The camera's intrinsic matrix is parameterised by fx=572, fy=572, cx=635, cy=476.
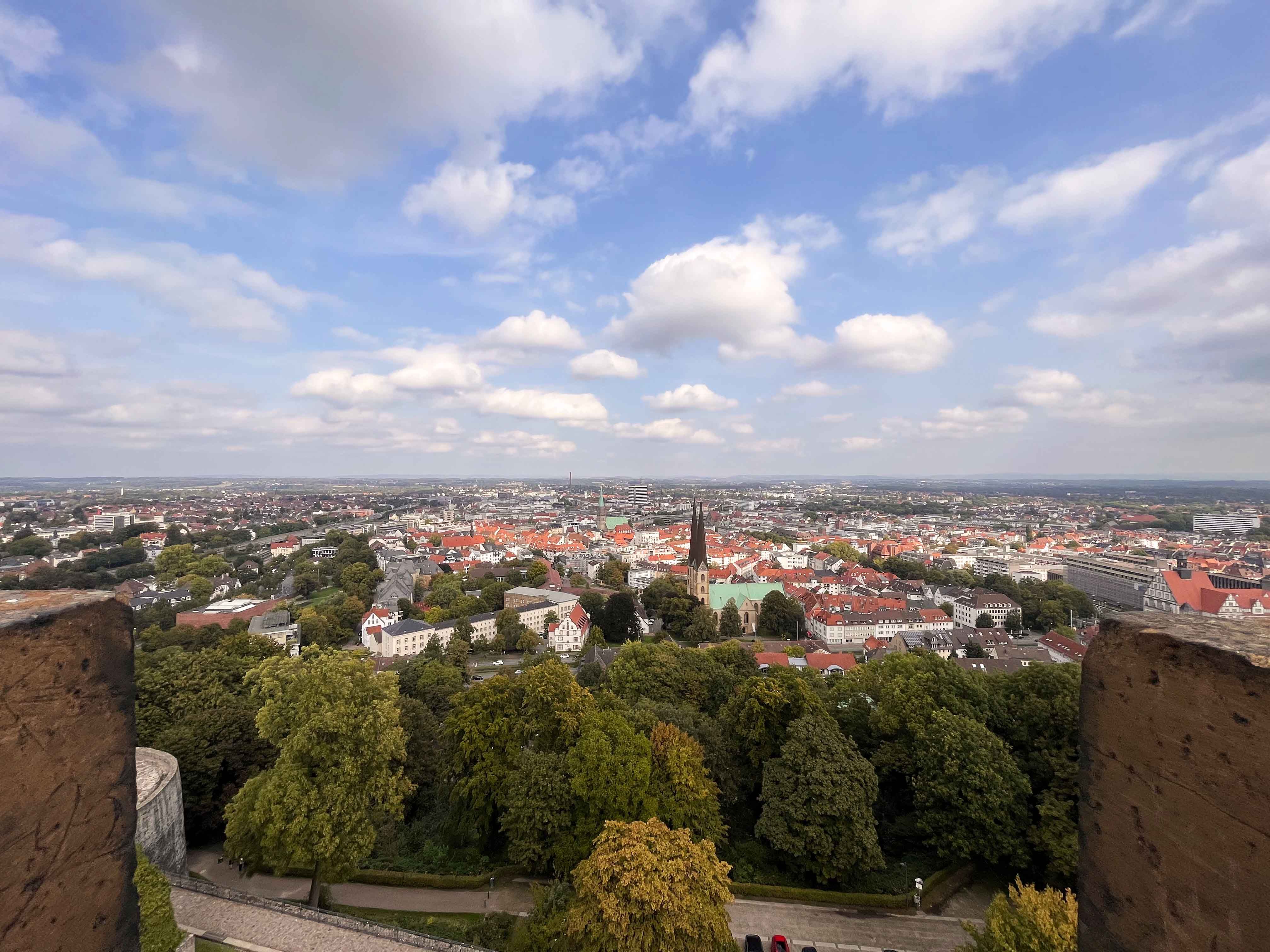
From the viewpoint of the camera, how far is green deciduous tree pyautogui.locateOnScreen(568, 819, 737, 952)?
9.75 metres

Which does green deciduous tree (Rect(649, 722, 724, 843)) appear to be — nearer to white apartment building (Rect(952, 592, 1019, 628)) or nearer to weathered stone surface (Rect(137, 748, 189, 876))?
weathered stone surface (Rect(137, 748, 189, 876))

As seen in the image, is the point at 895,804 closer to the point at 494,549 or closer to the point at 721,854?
the point at 721,854

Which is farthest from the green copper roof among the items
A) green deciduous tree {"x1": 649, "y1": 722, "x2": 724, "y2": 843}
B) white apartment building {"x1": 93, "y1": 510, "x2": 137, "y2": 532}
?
white apartment building {"x1": 93, "y1": 510, "x2": 137, "y2": 532}

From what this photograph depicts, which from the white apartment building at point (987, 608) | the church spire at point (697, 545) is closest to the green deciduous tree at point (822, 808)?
the church spire at point (697, 545)

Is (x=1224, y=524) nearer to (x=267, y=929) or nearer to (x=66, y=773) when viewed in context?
(x=267, y=929)

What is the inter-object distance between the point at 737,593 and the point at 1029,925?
45705mm

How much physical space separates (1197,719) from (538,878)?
54.9 ft

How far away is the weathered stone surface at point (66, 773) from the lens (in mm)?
2170

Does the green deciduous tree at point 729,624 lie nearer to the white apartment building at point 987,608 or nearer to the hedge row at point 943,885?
the white apartment building at point 987,608

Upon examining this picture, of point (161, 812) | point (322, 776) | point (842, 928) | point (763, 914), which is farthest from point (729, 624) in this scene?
point (161, 812)

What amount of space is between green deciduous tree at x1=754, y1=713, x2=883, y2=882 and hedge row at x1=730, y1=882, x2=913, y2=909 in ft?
1.42

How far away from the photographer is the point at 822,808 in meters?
14.8

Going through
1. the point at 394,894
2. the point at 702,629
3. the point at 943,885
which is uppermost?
the point at 394,894

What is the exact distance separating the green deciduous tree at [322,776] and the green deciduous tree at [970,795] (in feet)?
46.1
